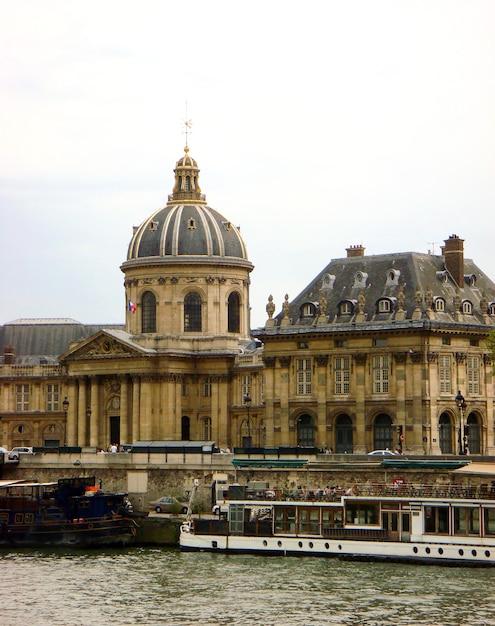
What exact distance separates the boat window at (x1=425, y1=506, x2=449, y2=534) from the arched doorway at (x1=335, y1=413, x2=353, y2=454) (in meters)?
28.6

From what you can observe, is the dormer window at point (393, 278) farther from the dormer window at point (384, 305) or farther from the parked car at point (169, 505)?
the parked car at point (169, 505)

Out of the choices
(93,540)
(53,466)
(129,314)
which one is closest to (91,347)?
(129,314)

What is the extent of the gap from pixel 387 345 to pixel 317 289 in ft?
27.1

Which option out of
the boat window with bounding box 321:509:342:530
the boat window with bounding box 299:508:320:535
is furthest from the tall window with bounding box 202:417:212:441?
the boat window with bounding box 321:509:342:530

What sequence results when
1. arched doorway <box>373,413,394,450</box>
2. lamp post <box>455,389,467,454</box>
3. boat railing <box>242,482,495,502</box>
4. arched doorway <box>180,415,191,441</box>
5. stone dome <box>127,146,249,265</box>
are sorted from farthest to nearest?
1. stone dome <box>127,146,249,265</box>
2. arched doorway <box>180,415,191,441</box>
3. arched doorway <box>373,413,394,450</box>
4. lamp post <box>455,389,467,454</box>
5. boat railing <box>242,482,495,502</box>

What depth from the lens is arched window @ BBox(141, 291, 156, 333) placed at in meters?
132

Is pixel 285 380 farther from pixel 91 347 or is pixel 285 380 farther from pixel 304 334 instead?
pixel 91 347

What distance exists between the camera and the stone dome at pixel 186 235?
13212 centimetres

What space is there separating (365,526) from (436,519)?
3266 millimetres

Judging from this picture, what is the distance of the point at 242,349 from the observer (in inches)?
5197

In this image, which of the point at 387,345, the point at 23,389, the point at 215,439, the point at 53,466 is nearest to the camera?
the point at 53,466

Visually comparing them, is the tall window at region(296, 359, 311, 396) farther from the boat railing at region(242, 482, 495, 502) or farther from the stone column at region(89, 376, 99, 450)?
the boat railing at region(242, 482, 495, 502)

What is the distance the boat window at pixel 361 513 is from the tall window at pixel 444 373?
2620 centimetres

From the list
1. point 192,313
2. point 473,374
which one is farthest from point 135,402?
point 473,374
